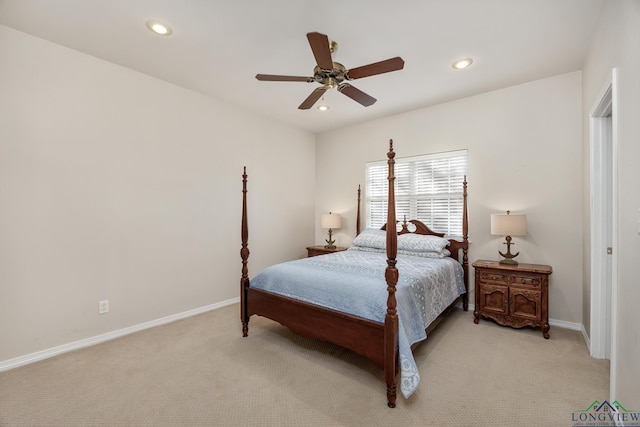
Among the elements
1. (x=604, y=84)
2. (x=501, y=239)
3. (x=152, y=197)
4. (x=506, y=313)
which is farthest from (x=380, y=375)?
(x=152, y=197)

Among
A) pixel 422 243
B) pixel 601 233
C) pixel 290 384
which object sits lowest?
pixel 290 384

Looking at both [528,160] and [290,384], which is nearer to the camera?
[290,384]

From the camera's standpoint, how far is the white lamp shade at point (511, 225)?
122 inches

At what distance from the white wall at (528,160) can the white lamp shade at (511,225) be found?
41 centimetres

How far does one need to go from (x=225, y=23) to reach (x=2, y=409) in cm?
314

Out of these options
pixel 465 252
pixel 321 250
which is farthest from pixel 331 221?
pixel 465 252

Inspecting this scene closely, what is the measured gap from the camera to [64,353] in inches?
103

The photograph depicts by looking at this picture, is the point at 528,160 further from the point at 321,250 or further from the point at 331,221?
the point at 321,250

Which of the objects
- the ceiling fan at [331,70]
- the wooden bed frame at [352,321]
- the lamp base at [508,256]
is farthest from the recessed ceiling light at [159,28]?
the lamp base at [508,256]

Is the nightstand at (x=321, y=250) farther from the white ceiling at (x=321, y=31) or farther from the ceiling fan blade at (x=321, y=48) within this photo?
the ceiling fan blade at (x=321, y=48)

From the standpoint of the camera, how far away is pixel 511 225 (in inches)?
123

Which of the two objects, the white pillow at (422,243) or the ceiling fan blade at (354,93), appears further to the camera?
the white pillow at (422,243)

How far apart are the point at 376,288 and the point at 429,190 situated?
2461mm

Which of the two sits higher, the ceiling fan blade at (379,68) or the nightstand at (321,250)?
the ceiling fan blade at (379,68)
